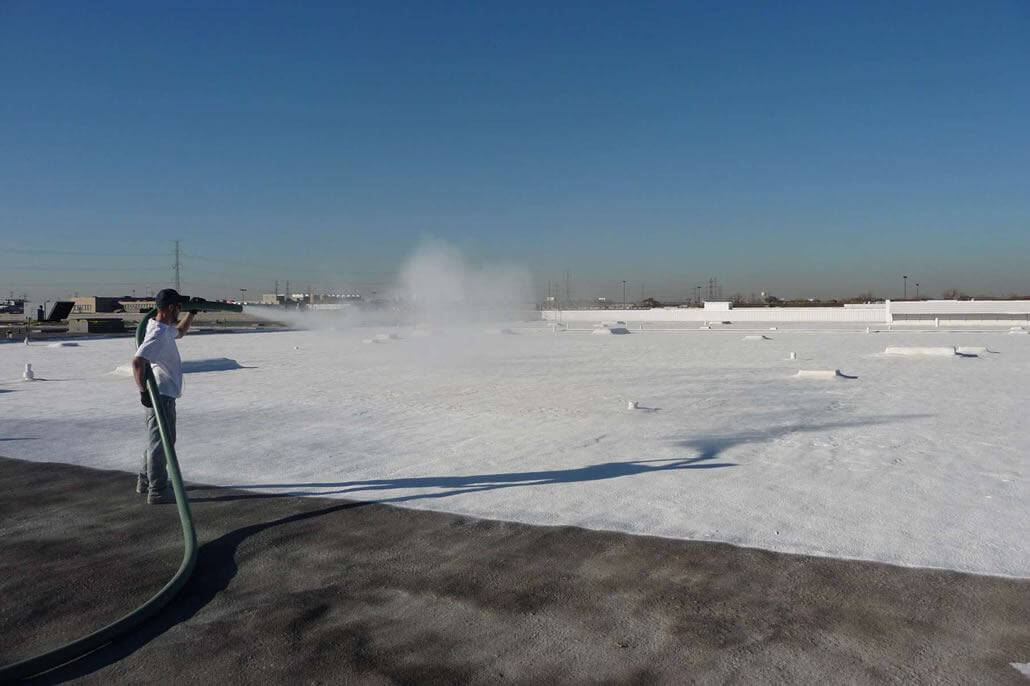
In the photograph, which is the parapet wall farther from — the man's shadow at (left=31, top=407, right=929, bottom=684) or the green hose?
the green hose

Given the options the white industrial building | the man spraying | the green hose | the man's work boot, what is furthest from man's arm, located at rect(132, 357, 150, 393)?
the white industrial building

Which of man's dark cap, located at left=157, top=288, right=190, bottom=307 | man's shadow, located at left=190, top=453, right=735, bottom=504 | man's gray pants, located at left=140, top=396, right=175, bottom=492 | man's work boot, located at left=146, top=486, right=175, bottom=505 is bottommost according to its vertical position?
man's shadow, located at left=190, top=453, right=735, bottom=504

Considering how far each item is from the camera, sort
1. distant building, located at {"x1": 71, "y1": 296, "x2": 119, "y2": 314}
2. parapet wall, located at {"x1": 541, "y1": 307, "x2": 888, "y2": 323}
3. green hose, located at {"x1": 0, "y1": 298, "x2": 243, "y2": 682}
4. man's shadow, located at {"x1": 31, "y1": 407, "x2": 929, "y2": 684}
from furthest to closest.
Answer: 1. distant building, located at {"x1": 71, "y1": 296, "x2": 119, "y2": 314}
2. parapet wall, located at {"x1": 541, "y1": 307, "x2": 888, "y2": 323}
3. man's shadow, located at {"x1": 31, "y1": 407, "x2": 929, "y2": 684}
4. green hose, located at {"x1": 0, "y1": 298, "x2": 243, "y2": 682}

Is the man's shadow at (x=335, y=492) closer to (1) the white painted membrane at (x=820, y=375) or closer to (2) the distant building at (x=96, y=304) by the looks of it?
(1) the white painted membrane at (x=820, y=375)

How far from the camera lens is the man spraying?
6672 mm

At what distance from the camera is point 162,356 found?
682 cm

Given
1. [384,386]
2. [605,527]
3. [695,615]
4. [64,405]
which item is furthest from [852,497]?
[64,405]

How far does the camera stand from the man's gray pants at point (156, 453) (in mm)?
6669

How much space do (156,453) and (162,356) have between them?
939mm

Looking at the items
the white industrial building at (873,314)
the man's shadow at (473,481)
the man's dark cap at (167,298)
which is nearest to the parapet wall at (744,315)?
the white industrial building at (873,314)

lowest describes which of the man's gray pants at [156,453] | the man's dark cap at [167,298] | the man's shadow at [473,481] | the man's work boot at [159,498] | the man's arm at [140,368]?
the man's shadow at [473,481]

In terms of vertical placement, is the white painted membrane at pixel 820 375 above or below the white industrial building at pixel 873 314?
below

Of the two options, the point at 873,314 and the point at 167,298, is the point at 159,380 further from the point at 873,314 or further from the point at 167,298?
the point at 873,314

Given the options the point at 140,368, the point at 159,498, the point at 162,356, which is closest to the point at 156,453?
the point at 159,498
